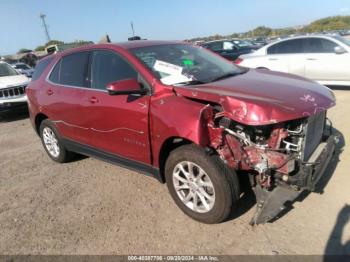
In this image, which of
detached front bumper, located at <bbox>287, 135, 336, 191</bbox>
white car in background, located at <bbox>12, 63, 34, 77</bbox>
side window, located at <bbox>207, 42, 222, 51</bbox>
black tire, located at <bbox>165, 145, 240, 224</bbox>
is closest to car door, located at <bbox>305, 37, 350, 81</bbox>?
detached front bumper, located at <bbox>287, 135, 336, 191</bbox>

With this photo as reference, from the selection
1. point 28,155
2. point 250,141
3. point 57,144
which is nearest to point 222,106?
point 250,141

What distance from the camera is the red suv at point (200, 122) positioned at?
324 centimetres

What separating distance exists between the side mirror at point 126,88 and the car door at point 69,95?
111cm

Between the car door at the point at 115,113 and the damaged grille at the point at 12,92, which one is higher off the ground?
the car door at the point at 115,113

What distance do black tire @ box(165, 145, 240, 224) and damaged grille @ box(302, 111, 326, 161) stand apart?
731mm

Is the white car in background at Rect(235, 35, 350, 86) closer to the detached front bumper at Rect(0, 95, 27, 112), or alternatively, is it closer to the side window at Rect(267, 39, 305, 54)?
the side window at Rect(267, 39, 305, 54)

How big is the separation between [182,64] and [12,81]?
26.4 feet

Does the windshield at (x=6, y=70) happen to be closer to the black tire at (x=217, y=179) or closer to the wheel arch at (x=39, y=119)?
the wheel arch at (x=39, y=119)

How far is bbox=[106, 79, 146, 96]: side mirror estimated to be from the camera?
3655mm

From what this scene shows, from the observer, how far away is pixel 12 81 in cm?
1055

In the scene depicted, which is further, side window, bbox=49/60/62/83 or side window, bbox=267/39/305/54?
A: side window, bbox=267/39/305/54

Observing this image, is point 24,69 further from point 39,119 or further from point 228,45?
point 39,119

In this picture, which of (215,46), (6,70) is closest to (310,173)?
(6,70)

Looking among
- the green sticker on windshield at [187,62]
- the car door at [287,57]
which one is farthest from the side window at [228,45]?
the green sticker on windshield at [187,62]
